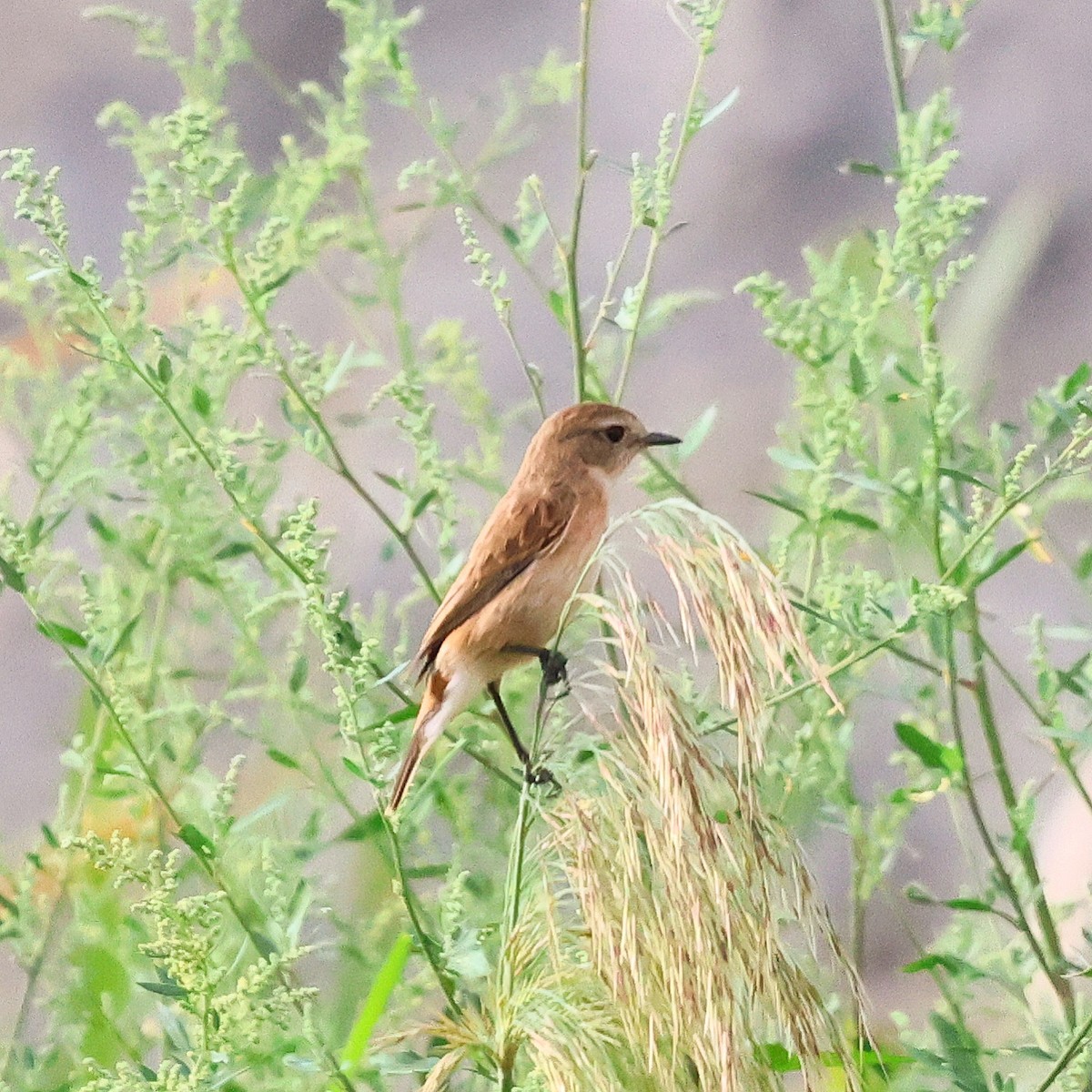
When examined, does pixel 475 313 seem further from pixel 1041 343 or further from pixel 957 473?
pixel 957 473

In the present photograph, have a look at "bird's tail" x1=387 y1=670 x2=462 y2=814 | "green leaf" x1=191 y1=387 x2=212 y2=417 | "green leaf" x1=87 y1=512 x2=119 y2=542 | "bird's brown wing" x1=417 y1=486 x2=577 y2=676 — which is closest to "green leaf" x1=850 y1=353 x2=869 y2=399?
"bird's brown wing" x1=417 y1=486 x2=577 y2=676

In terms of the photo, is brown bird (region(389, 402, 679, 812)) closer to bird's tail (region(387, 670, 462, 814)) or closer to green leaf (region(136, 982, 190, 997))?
bird's tail (region(387, 670, 462, 814))

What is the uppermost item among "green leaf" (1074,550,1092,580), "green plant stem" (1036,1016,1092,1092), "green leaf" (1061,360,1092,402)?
"green leaf" (1061,360,1092,402)

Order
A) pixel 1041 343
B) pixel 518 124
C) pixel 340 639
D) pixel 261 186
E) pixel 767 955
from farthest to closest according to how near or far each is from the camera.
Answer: pixel 518 124 → pixel 1041 343 → pixel 261 186 → pixel 340 639 → pixel 767 955

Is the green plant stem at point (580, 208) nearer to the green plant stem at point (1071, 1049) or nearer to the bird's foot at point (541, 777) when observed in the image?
the bird's foot at point (541, 777)

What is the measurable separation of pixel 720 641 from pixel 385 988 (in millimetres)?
214

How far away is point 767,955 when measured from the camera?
1.83 ft

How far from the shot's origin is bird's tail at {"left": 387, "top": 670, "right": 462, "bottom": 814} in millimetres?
753

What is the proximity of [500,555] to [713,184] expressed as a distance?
2.31 feet

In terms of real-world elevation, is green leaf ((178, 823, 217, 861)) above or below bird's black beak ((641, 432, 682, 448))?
below

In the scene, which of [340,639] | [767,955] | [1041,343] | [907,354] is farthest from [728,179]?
[767,955]

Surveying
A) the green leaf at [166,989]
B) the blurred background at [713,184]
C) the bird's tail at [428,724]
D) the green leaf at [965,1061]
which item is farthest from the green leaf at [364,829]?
the blurred background at [713,184]

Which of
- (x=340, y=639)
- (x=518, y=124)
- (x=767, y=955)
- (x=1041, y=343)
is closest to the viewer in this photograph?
(x=767, y=955)

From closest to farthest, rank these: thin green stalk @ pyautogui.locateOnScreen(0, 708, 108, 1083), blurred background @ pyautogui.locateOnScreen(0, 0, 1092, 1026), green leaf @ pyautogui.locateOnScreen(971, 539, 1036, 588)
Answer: green leaf @ pyautogui.locateOnScreen(971, 539, 1036, 588)
thin green stalk @ pyautogui.locateOnScreen(0, 708, 108, 1083)
blurred background @ pyautogui.locateOnScreen(0, 0, 1092, 1026)
